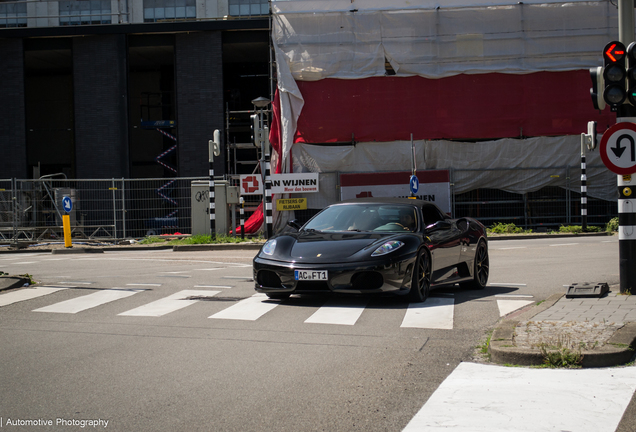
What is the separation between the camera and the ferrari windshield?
8.91 m

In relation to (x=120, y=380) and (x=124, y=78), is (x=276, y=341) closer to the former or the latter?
(x=120, y=380)

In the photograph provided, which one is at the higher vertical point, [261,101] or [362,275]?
[261,101]

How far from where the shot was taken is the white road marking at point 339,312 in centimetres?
718

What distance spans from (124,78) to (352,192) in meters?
14.0

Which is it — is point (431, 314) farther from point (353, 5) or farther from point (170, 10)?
point (170, 10)

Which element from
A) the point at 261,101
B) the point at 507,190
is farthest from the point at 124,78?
the point at 507,190

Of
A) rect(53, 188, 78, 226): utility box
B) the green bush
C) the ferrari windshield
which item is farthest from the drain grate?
rect(53, 188, 78, 226): utility box

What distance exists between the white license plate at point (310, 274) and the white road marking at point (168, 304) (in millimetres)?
1486

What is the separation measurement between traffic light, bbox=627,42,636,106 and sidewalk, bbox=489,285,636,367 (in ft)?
7.84

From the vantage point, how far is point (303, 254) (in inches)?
324

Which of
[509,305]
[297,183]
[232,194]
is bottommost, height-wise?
[509,305]

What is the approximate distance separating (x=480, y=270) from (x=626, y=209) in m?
2.34

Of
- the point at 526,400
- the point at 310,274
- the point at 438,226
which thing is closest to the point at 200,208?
the point at 438,226

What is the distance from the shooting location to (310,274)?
313 inches
